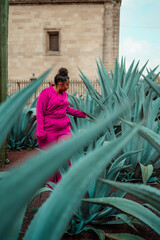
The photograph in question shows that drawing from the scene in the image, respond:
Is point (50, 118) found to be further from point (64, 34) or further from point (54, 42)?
point (54, 42)

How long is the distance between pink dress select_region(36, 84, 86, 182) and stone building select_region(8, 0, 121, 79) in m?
11.2

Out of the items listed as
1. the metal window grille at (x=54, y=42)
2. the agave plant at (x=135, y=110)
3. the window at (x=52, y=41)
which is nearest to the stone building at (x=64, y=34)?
the window at (x=52, y=41)

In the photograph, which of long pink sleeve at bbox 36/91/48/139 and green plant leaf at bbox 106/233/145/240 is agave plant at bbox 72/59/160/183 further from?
long pink sleeve at bbox 36/91/48/139

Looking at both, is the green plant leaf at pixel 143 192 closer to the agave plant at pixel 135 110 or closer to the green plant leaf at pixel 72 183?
the green plant leaf at pixel 72 183

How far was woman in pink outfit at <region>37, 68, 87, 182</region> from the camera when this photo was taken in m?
2.18

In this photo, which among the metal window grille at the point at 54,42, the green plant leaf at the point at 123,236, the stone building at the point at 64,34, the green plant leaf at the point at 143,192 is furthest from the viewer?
the metal window grille at the point at 54,42

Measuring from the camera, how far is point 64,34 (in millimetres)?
13492

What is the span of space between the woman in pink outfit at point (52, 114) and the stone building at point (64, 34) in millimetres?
11157

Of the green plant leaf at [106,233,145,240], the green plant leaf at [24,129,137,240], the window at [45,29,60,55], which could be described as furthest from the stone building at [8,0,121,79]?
the green plant leaf at [24,129,137,240]

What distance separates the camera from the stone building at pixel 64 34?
12883mm

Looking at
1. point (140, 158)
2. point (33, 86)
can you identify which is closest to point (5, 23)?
point (140, 158)

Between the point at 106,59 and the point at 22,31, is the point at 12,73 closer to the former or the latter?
the point at 22,31

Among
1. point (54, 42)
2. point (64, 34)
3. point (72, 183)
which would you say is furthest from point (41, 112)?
point (54, 42)

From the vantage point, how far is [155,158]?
178 cm
